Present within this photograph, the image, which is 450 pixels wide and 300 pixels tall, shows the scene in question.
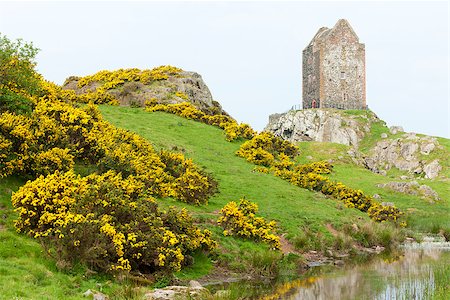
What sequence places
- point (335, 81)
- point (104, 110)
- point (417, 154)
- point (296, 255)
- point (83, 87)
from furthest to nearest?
point (335, 81) < point (417, 154) < point (83, 87) < point (104, 110) < point (296, 255)

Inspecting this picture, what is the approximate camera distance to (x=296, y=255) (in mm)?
24984

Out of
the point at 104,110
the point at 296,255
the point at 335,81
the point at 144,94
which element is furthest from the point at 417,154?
the point at 296,255

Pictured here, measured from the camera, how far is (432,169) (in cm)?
7038

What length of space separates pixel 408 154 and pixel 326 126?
741 inches

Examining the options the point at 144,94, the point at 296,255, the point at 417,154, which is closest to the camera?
the point at 296,255

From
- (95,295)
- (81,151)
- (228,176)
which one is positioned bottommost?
(95,295)

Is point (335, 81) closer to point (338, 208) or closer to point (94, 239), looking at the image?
point (338, 208)

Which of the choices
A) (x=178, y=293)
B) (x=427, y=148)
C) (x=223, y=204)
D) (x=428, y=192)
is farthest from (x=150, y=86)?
(x=178, y=293)

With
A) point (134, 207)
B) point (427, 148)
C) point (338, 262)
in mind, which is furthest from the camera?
point (427, 148)

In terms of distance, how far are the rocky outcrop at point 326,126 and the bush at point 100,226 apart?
7389 centimetres

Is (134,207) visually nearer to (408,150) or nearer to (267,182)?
(267,182)

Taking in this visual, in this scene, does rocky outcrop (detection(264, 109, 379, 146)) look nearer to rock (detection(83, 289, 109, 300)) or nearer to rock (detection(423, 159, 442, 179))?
rock (detection(423, 159, 442, 179))

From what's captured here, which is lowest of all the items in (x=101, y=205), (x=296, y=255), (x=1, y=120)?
(x=296, y=255)

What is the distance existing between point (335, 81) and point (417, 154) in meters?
28.8
